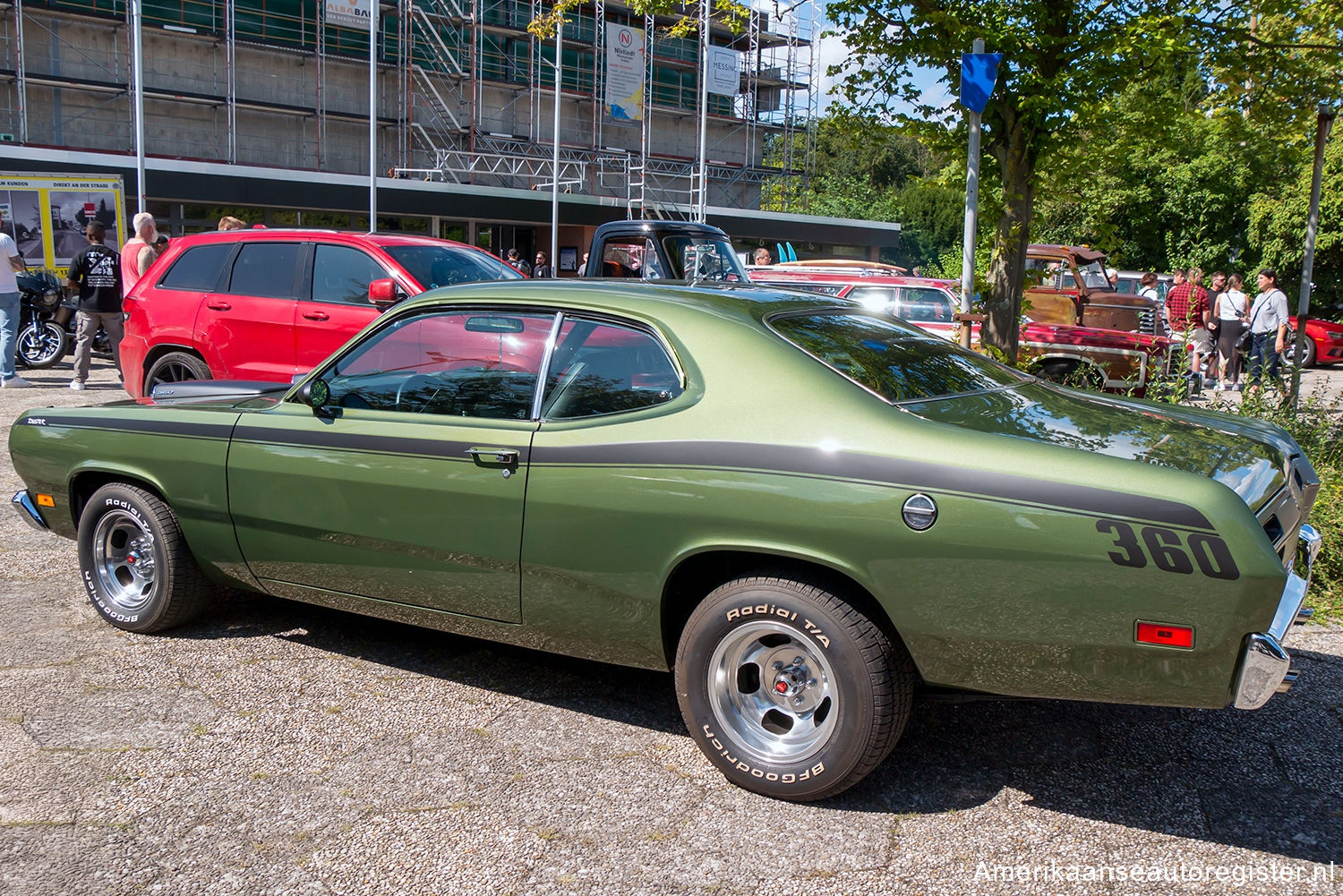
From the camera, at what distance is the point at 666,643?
11.9ft

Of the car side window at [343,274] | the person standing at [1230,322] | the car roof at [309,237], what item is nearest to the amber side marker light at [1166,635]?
the car side window at [343,274]

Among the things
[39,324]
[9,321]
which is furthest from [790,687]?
[39,324]

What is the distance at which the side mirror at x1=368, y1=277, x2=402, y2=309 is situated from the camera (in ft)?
25.9

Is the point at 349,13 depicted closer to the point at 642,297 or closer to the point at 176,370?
the point at 176,370

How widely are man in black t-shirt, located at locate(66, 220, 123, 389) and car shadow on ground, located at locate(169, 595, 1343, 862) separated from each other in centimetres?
931

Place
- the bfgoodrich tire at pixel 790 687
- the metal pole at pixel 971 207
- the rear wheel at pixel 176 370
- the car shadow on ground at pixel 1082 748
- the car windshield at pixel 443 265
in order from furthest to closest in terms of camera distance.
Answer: the rear wheel at pixel 176 370, the car windshield at pixel 443 265, the metal pole at pixel 971 207, the car shadow on ground at pixel 1082 748, the bfgoodrich tire at pixel 790 687

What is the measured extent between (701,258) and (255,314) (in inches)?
278

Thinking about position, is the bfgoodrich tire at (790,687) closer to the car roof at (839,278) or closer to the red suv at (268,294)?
the red suv at (268,294)

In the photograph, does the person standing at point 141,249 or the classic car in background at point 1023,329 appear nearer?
the classic car in background at point 1023,329

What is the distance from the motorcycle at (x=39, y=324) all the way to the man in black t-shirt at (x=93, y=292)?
7.91 ft

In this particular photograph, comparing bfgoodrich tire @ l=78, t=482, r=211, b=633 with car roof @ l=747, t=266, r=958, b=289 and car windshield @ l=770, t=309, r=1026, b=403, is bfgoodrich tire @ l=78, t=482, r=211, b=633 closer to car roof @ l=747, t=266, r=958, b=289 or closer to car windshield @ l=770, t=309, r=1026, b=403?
car windshield @ l=770, t=309, r=1026, b=403

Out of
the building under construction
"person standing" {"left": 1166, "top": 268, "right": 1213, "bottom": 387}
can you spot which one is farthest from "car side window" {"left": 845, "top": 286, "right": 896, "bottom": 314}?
the building under construction

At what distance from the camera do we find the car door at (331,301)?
8.27 m

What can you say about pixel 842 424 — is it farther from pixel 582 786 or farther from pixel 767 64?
pixel 767 64
